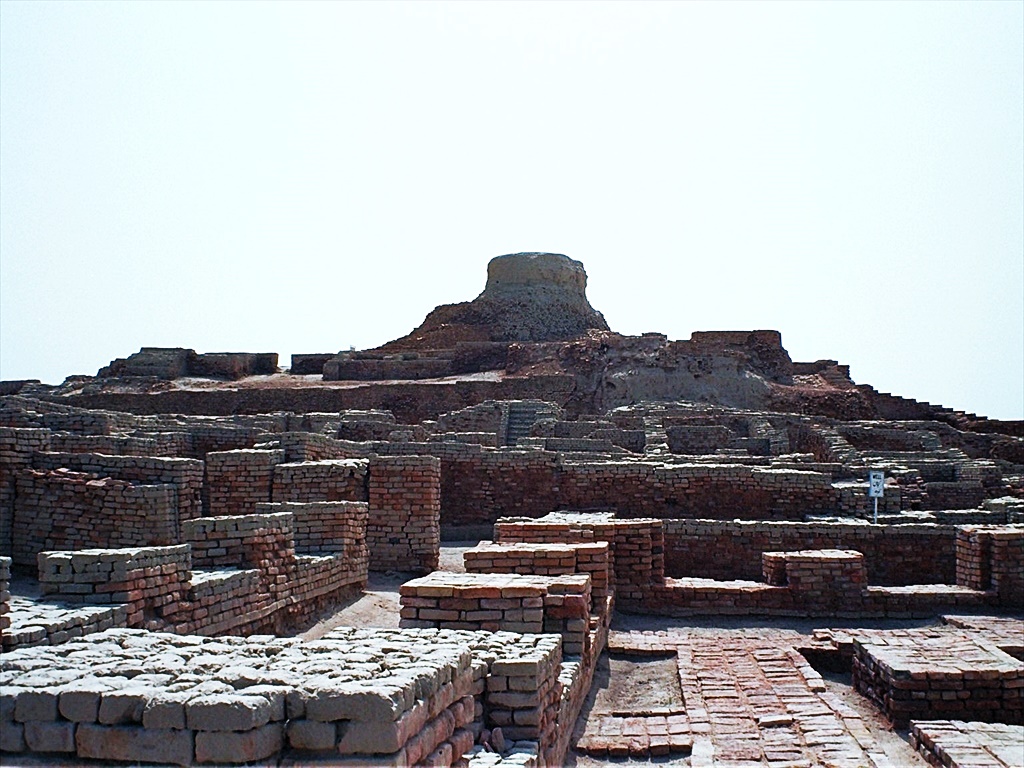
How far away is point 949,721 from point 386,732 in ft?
13.9

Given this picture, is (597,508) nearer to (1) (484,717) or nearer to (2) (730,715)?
(2) (730,715)

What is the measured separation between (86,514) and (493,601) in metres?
4.18

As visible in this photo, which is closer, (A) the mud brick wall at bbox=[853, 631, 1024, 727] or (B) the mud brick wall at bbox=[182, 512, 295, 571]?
→ (A) the mud brick wall at bbox=[853, 631, 1024, 727]

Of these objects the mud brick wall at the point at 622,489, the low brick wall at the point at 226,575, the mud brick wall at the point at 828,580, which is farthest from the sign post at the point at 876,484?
the low brick wall at the point at 226,575

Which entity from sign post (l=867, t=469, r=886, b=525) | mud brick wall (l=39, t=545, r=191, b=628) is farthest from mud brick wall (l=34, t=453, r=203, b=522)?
sign post (l=867, t=469, r=886, b=525)

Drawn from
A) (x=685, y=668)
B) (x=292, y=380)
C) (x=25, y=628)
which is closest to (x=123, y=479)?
(x=25, y=628)

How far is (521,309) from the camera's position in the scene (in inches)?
1444

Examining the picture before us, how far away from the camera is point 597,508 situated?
1180 cm

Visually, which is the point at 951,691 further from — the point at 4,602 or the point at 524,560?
the point at 4,602

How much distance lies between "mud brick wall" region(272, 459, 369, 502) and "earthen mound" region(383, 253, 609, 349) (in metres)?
25.2

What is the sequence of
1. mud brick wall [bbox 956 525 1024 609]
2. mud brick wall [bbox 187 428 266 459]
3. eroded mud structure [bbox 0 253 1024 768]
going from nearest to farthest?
eroded mud structure [bbox 0 253 1024 768]
mud brick wall [bbox 956 525 1024 609]
mud brick wall [bbox 187 428 266 459]

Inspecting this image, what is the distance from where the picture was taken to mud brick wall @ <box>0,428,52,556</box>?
8086mm

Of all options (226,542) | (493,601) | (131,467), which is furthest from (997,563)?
(131,467)

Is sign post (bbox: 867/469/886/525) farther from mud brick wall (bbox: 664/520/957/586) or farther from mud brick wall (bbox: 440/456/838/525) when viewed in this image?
mud brick wall (bbox: 440/456/838/525)
